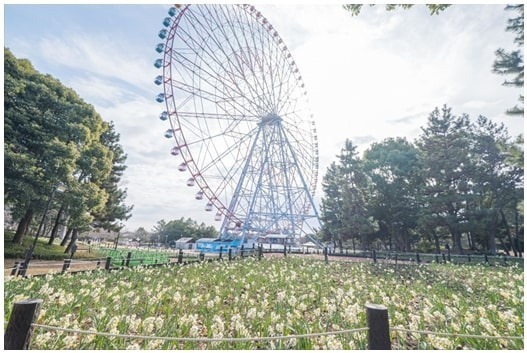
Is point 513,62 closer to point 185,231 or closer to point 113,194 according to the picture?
point 113,194

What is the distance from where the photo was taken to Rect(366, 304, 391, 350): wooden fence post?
2.32 meters

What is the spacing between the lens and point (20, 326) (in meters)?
2.36

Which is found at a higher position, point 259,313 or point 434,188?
point 434,188

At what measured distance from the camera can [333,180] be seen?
1405 inches

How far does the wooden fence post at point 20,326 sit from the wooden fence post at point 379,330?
3.03 meters

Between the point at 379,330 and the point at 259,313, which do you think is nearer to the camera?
the point at 379,330

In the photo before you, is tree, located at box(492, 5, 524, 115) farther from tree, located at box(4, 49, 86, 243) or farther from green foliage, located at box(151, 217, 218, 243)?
green foliage, located at box(151, 217, 218, 243)

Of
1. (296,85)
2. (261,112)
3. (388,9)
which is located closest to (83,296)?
(388,9)

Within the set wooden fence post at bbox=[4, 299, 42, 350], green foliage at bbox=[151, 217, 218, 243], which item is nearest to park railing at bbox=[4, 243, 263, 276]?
wooden fence post at bbox=[4, 299, 42, 350]

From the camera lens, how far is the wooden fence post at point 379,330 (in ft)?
7.63

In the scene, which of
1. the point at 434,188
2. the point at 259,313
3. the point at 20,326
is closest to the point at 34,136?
the point at 20,326

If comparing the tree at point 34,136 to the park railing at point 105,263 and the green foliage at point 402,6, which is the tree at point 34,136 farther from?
the green foliage at point 402,6

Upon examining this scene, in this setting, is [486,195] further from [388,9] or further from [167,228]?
[167,228]

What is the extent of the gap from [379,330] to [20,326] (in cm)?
319
